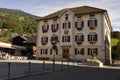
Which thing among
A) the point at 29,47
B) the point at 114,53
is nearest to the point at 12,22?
the point at 29,47

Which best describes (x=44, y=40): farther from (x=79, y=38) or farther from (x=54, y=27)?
(x=79, y=38)

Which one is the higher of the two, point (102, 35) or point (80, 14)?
point (80, 14)

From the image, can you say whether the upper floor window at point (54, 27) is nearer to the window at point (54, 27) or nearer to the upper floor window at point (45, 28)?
the window at point (54, 27)

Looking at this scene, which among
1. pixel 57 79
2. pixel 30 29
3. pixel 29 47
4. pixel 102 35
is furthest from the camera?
pixel 30 29

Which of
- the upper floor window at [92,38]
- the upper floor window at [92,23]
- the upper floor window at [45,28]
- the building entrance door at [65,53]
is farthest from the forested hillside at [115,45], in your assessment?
the upper floor window at [45,28]

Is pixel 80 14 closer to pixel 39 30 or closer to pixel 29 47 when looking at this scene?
pixel 39 30

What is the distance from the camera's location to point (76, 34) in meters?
49.9

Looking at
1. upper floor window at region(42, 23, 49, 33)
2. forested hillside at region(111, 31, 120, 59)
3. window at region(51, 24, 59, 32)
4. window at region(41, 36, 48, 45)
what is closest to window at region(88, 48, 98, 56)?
window at region(51, 24, 59, 32)

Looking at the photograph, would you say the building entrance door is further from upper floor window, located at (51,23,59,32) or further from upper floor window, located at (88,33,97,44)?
upper floor window, located at (88,33,97,44)

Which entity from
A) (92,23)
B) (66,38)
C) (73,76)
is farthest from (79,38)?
(73,76)

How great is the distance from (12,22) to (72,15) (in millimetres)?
93662

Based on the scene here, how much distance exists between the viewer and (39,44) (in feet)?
185

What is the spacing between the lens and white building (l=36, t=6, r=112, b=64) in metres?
46.7

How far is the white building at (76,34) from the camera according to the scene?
153 feet
